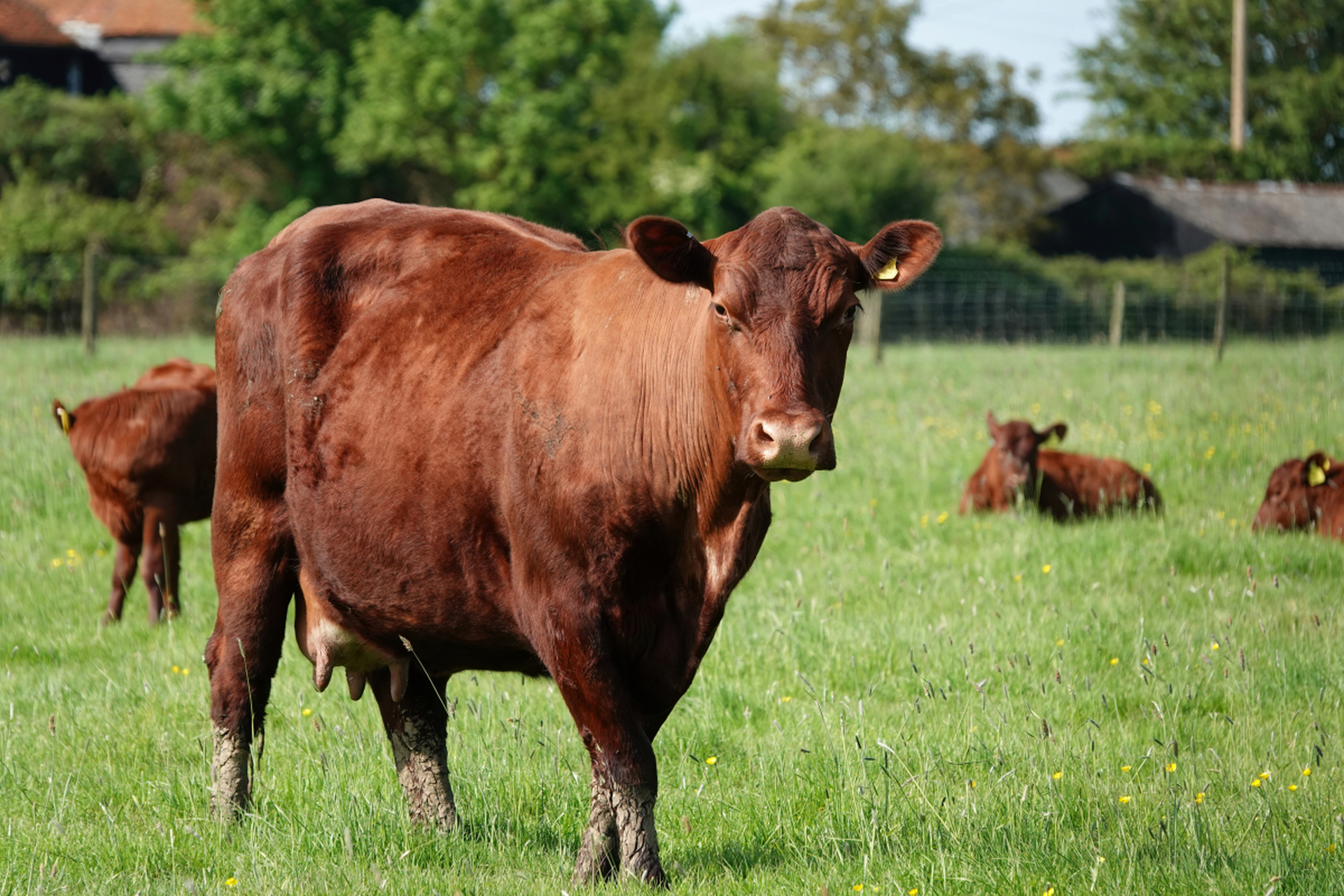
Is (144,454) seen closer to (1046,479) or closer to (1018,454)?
(1018,454)

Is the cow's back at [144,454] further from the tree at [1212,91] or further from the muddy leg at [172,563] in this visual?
the tree at [1212,91]

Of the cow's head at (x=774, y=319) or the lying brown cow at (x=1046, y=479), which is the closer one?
the cow's head at (x=774, y=319)

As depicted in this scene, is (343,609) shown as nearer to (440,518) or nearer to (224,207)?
(440,518)

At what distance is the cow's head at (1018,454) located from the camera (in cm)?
987

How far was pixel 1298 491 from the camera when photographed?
9.09 m

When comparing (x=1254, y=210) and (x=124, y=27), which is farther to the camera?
(x=124, y=27)

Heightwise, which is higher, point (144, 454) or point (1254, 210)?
point (1254, 210)

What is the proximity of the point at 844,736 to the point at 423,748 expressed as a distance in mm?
1460

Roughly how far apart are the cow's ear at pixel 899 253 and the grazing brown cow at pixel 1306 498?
6191mm

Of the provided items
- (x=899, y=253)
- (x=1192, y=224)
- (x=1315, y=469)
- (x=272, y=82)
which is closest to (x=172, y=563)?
(x=899, y=253)

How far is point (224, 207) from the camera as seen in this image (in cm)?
3981

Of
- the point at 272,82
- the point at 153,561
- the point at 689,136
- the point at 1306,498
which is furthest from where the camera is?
the point at 689,136

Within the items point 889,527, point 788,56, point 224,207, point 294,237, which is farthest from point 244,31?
point 294,237

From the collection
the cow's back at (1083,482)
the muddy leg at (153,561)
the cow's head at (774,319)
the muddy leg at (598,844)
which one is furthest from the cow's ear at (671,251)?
the cow's back at (1083,482)
